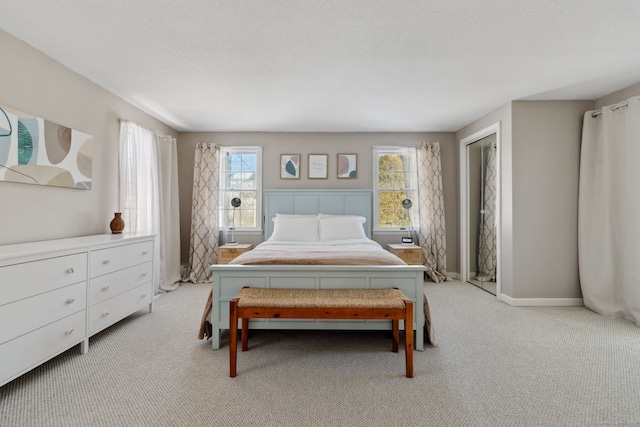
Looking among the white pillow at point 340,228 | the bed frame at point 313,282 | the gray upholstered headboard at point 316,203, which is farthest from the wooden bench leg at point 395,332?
the gray upholstered headboard at point 316,203

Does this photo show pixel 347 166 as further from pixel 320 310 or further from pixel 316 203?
pixel 320 310

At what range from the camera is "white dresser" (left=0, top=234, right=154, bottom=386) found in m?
1.72

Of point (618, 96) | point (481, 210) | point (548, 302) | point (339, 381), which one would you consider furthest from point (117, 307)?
point (618, 96)

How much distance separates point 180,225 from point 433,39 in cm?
441

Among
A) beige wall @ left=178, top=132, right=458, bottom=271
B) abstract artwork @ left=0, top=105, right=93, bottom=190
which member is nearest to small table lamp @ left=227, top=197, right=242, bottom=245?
beige wall @ left=178, top=132, right=458, bottom=271

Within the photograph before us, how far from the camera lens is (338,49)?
2.35 metres

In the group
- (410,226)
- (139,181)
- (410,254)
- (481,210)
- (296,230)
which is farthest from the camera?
(410,226)

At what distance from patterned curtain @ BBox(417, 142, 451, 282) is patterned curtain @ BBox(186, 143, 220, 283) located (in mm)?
3352

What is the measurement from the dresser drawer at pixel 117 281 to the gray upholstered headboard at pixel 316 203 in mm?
1980

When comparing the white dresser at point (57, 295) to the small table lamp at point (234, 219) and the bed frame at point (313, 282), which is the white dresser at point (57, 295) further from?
the small table lamp at point (234, 219)

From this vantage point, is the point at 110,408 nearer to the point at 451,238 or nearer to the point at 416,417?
the point at 416,417

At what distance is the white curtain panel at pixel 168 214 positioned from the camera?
407 cm

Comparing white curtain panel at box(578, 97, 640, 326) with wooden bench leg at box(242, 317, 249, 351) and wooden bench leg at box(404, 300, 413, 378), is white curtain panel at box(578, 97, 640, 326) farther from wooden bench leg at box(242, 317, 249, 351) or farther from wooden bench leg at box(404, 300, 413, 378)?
wooden bench leg at box(242, 317, 249, 351)

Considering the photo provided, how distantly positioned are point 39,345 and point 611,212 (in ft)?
17.1
